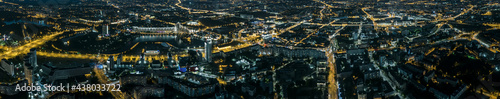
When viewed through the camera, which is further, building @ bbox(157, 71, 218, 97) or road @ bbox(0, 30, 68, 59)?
road @ bbox(0, 30, 68, 59)

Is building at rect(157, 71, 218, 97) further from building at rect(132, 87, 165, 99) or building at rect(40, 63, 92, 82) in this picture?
building at rect(40, 63, 92, 82)

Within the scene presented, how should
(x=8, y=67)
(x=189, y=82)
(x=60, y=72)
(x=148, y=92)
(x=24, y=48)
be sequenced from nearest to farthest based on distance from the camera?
(x=148, y=92), (x=189, y=82), (x=60, y=72), (x=8, y=67), (x=24, y=48)

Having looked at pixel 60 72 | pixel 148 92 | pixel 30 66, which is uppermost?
pixel 30 66

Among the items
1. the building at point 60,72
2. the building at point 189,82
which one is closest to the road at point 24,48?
the building at point 60,72

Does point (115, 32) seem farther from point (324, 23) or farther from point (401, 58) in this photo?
point (401, 58)

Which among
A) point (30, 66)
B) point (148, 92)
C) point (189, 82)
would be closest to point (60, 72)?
point (30, 66)

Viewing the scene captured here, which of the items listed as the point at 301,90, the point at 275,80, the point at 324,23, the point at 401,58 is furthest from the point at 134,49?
the point at 324,23

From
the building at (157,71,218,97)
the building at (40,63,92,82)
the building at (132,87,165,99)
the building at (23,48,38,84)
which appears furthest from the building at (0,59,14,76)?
the building at (132,87,165,99)

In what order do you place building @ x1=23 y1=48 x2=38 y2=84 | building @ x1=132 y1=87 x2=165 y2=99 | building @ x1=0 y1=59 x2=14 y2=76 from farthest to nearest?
building @ x1=0 y1=59 x2=14 y2=76 → building @ x1=23 y1=48 x2=38 y2=84 → building @ x1=132 y1=87 x2=165 y2=99

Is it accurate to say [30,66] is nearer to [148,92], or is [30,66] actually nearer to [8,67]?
[8,67]

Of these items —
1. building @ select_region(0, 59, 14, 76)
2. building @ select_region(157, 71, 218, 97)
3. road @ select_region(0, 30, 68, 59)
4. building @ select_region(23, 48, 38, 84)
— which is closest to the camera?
building @ select_region(157, 71, 218, 97)
